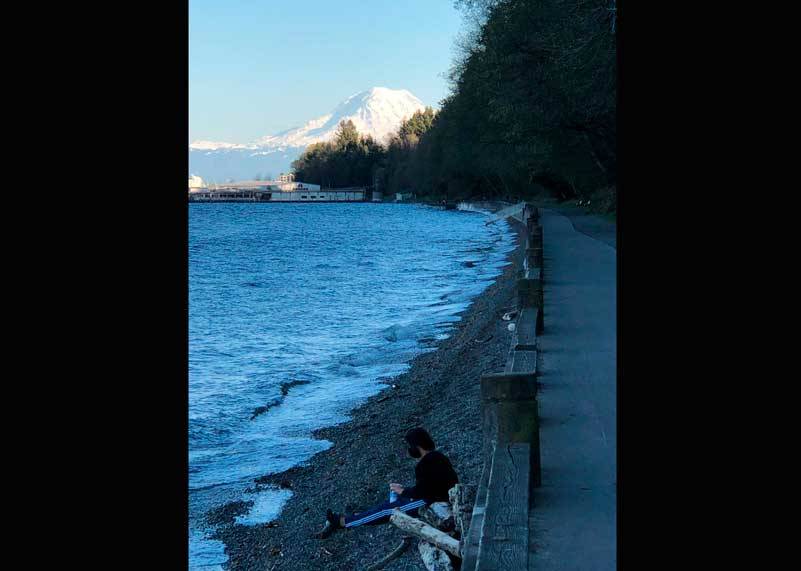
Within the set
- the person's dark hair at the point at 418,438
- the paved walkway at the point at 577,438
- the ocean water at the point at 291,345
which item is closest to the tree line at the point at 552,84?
the paved walkway at the point at 577,438

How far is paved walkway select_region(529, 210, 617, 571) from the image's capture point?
4.41 metres

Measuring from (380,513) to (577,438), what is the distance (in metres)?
1.88

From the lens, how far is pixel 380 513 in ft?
23.5

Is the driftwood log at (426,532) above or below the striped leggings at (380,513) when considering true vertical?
above

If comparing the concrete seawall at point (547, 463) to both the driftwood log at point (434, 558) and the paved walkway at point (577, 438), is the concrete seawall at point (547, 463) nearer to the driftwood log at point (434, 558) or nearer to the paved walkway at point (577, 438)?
the paved walkway at point (577, 438)

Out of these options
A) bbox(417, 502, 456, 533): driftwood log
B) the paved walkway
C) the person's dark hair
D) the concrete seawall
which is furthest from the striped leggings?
the paved walkway

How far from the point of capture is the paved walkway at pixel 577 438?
14.5ft

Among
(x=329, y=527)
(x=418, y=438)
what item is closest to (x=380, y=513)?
(x=329, y=527)

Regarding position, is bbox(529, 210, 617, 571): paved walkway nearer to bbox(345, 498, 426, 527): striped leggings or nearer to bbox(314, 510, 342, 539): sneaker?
bbox(345, 498, 426, 527): striped leggings

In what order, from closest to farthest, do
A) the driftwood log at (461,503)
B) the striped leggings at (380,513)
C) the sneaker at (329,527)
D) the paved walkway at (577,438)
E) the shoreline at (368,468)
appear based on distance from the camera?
the paved walkway at (577,438), the driftwood log at (461,503), the striped leggings at (380,513), the shoreline at (368,468), the sneaker at (329,527)

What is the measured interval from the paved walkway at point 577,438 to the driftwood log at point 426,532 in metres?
0.80
